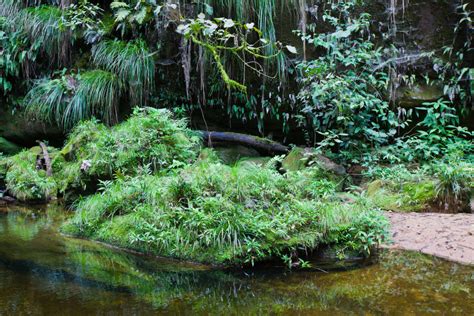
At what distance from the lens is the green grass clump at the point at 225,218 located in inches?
131

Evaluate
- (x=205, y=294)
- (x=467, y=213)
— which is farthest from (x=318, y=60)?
(x=205, y=294)

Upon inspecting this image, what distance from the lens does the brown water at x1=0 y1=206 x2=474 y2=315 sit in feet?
→ 8.04

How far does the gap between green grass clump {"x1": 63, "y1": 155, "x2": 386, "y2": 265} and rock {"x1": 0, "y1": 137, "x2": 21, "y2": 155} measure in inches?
161

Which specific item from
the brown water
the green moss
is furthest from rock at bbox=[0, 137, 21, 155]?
the green moss

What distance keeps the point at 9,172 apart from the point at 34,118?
1.52 metres

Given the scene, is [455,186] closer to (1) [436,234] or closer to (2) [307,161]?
(1) [436,234]

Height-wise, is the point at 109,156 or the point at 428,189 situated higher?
the point at 109,156

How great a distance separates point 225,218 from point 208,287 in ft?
2.25

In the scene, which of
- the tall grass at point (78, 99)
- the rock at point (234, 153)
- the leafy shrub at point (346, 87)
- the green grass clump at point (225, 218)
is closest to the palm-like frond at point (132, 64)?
the tall grass at point (78, 99)

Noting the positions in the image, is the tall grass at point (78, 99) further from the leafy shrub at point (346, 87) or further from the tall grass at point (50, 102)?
the leafy shrub at point (346, 87)

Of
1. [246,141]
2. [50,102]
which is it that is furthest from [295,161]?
[50,102]

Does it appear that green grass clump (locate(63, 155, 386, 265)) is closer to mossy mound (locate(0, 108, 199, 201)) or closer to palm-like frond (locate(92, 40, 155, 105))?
mossy mound (locate(0, 108, 199, 201))

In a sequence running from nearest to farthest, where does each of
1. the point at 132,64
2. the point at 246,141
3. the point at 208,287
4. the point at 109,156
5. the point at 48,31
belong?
1. the point at 208,287
2. the point at 109,156
3. the point at 246,141
4. the point at 132,64
5. the point at 48,31

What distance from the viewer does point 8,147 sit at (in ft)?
25.0
